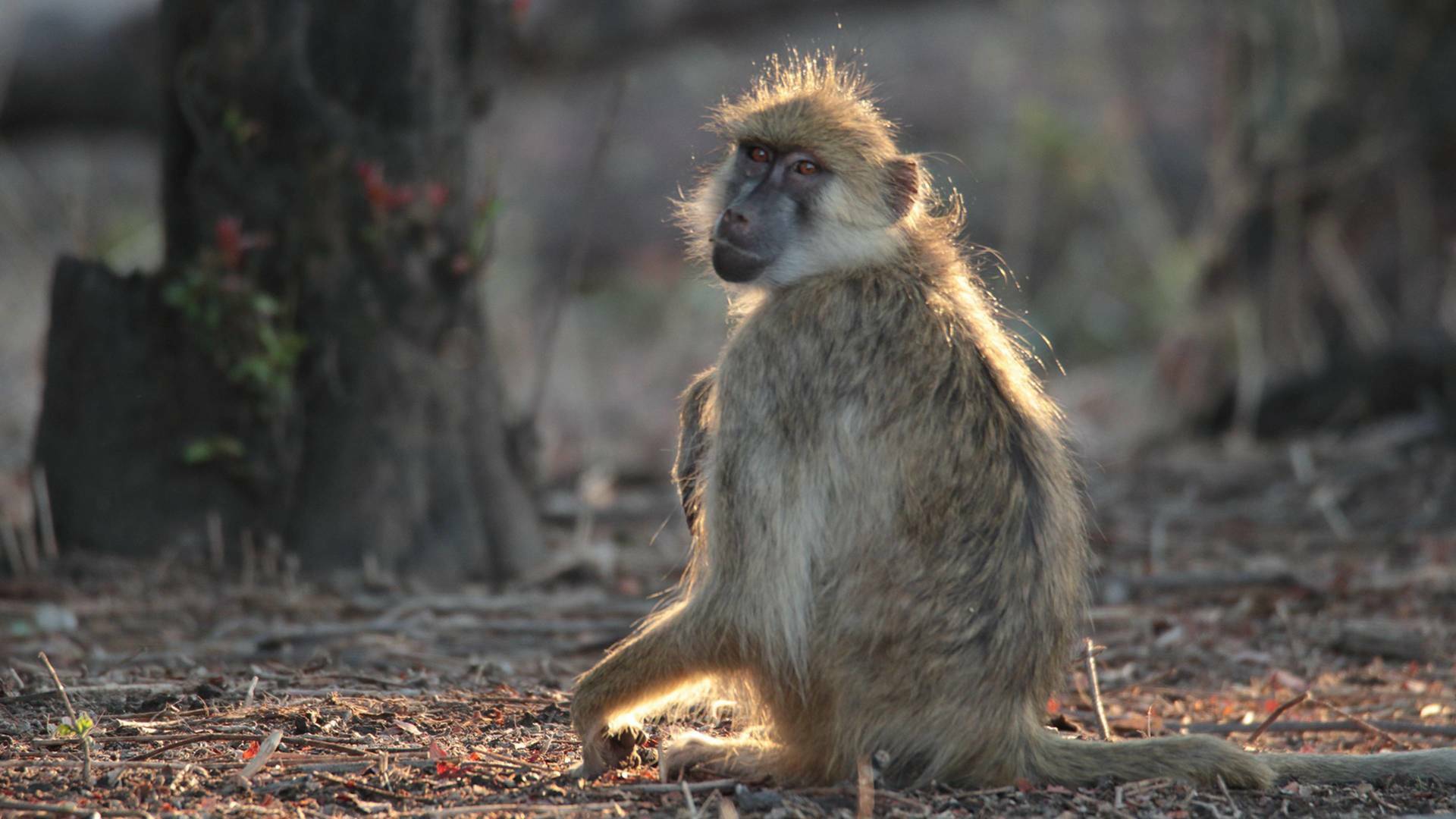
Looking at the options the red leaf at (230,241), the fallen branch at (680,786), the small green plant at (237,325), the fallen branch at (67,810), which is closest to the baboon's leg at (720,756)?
the fallen branch at (680,786)

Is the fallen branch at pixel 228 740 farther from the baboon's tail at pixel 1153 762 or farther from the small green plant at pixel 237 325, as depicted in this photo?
the small green plant at pixel 237 325

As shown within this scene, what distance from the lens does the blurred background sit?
8336mm

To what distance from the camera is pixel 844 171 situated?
14.1 ft

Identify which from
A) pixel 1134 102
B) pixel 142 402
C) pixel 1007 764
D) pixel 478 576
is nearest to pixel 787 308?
pixel 1007 764

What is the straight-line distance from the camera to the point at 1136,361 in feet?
40.6

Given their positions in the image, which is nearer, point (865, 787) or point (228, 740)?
point (865, 787)

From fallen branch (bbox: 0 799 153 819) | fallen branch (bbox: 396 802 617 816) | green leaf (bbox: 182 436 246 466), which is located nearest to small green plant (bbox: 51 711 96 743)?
fallen branch (bbox: 0 799 153 819)

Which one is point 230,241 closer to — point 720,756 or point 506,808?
point 720,756

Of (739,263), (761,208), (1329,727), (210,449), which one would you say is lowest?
(1329,727)

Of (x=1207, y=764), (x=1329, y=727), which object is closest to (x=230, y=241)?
(x=1207, y=764)

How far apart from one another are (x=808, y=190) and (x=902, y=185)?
1.02 feet

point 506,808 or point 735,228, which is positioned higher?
point 735,228

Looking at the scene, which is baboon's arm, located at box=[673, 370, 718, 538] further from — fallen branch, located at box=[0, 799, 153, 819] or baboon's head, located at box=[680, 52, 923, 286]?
fallen branch, located at box=[0, 799, 153, 819]

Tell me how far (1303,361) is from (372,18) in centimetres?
591
